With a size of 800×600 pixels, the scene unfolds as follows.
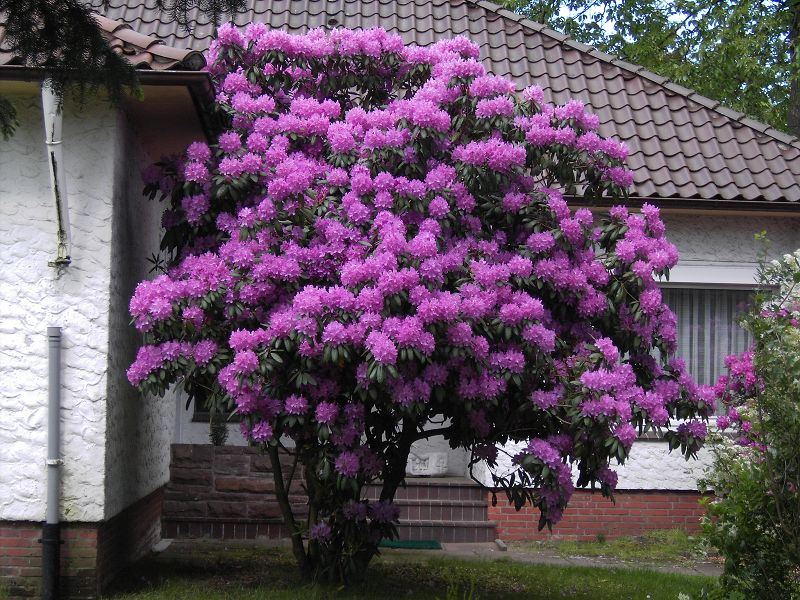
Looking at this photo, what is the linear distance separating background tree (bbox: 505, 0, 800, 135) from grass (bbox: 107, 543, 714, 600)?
8475 mm

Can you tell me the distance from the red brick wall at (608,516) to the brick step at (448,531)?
155 millimetres

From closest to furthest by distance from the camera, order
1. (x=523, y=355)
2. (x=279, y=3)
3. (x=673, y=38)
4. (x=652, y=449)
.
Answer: (x=523, y=355)
(x=652, y=449)
(x=279, y=3)
(x=673, y=38)

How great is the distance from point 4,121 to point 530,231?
3.19 meters

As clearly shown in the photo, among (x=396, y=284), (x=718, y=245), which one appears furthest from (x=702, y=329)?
(x=396, y=284)

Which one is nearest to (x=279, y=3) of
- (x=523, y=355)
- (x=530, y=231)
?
(x=530, y=231)

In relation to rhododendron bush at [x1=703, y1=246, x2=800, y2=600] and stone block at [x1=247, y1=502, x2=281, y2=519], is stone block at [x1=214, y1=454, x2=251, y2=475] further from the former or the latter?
rhododendron bush at [x1=703, y1=246, x2=800, y2=600]

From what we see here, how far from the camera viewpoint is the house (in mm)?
6508

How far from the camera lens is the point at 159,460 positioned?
29.4ft

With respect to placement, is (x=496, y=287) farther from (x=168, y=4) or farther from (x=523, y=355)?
(x=168, y=4)

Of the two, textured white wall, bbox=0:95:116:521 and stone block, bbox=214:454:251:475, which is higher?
textured white wall, bbox=0:95:116:521

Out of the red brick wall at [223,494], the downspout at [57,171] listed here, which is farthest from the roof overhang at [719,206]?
the downspout at [57,171]

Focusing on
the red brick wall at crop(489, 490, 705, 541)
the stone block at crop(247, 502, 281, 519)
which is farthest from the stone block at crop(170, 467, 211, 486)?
the red brick wall at crop(489, 490, 705, 541)

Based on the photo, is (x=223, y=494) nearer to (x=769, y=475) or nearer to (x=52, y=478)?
(x=52, y=478)

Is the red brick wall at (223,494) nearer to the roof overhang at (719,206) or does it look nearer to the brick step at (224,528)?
the brick step at (224,528)
